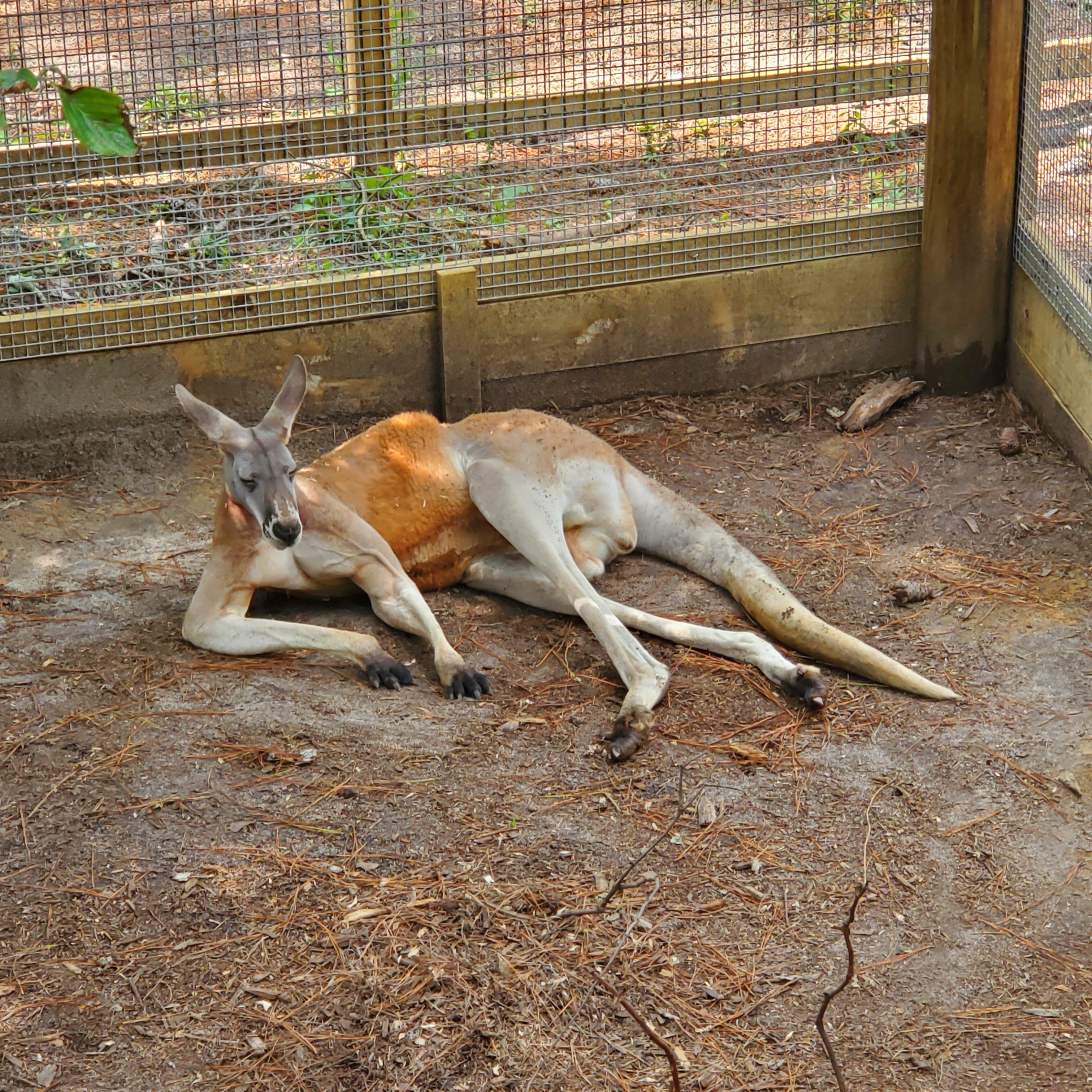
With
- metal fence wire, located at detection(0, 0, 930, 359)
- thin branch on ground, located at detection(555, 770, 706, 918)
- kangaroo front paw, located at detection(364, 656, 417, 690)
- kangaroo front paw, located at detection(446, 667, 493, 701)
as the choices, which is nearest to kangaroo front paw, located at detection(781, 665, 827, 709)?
thin branch on ground, located at detection(555, 770, 706, 918)

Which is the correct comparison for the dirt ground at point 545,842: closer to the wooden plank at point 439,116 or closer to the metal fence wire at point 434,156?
the metal fence wire at point 434,156

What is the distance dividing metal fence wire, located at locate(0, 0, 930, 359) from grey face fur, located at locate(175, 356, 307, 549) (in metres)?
1.53

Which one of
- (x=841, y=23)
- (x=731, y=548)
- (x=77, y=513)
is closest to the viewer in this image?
(x=731, y=548)

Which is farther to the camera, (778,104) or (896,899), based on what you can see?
(778,104)

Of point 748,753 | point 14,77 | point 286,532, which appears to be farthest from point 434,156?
point 14,77

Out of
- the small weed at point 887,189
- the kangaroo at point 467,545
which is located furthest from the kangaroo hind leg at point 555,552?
the small weed at point 887,189

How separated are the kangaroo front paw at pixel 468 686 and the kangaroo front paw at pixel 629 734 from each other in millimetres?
514

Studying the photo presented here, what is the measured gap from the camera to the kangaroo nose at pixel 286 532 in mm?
4605

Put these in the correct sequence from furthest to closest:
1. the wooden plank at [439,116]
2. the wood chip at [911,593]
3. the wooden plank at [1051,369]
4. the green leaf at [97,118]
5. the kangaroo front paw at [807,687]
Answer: the wooden plank at [439,116] → the wooden plank at [1051,369] → the wood chip at [911,593] → the kangaroo front paw at [807,687] → the green leaf at [97,118]

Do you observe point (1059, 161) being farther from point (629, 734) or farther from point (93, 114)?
point (93, 114)

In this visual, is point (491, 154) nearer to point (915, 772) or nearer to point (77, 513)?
point (77, 513)

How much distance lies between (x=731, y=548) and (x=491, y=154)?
8.45 ft

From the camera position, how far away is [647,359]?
6727 millimetres

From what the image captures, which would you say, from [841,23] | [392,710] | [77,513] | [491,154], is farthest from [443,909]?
[841,23]
